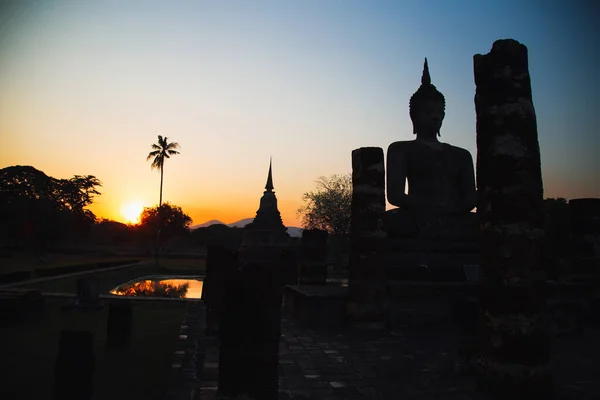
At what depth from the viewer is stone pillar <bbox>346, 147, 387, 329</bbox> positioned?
834cm

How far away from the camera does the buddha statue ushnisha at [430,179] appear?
9766 mm

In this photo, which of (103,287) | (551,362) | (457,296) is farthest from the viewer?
(103,287)

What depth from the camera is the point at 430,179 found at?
410 inches

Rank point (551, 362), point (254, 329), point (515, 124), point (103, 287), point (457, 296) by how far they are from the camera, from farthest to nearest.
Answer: point (103, 287) → point (457, 296) → point (515, 124) → point (551, 362) → point (254, 329)

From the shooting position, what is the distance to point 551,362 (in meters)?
4.54

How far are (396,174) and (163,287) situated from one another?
15.3 meters

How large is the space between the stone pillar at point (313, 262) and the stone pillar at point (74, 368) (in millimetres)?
8201

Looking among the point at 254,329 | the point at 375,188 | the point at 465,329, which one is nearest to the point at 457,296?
the point at 465,329

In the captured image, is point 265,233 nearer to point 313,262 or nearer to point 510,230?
point 313,262

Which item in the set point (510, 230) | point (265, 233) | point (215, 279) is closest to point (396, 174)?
point (215, 279)

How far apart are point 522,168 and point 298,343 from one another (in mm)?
4336

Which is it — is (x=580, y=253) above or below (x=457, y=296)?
above

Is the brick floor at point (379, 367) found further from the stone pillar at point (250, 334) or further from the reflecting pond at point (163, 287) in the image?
the reflecting pond at point (163, 287)

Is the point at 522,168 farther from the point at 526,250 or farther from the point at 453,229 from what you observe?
the point at 453,229
